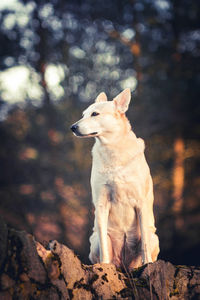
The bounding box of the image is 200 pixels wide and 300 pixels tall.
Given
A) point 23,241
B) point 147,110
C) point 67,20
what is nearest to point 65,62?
point 67,20

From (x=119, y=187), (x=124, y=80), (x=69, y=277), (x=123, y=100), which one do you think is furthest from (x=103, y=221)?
(x=124, y=80)

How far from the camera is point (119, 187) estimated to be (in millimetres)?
3781

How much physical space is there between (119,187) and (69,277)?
1200mm

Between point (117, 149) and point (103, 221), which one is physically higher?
point (117, 149)

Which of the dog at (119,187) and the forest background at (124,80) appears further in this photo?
the forest background at (124,80)

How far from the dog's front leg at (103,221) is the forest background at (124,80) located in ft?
25.3

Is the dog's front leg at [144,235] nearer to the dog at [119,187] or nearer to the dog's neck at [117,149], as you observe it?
the dog at [119,187]

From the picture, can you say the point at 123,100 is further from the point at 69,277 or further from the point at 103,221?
the point at 69,277

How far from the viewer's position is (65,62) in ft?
39.0

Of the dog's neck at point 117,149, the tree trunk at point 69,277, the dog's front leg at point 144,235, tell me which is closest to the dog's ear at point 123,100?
the dog's neck at point 117,149

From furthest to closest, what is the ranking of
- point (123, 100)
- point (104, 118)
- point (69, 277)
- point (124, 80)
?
point (124, 80)
point (123, 100)
point (104, 118)
point (69, 277)

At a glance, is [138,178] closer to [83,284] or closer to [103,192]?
[103,192]

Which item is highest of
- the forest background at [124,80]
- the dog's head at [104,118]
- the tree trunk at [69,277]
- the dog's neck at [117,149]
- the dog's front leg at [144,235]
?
the forest background at [124,80]

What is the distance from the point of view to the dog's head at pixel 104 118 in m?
3.55
